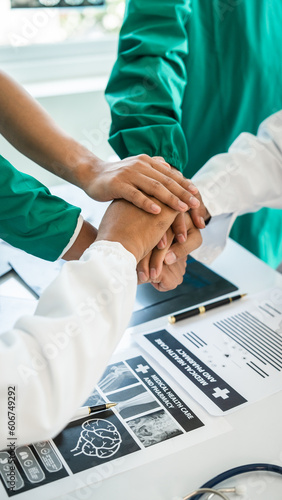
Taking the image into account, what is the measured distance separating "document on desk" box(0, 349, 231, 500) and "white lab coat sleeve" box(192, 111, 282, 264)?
453 mm

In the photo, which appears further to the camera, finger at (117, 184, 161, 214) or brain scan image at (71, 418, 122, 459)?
finger at (117, 184, 161, 214)

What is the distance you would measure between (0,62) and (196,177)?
1145mm

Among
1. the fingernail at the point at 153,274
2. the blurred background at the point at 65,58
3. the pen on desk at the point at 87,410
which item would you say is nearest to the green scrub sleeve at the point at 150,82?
the fingernail at the point at 153,274

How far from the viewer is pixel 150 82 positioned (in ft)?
4.63

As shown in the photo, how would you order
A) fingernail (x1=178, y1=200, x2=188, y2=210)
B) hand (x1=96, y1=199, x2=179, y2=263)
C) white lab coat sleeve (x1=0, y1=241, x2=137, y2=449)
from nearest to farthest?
white lab coat sleeve (x1=0, y1=241, x2=137, y2=449), hand (x1=96, y1=199, x2=179, y2=263), fingernail (x1=178, y1=200, x2=188, y2=210)

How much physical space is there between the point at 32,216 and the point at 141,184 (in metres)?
→ 0.22

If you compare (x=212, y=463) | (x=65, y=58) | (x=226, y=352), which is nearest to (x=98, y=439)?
(x=212, y=463)

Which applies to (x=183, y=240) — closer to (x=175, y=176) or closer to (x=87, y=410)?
(x=175, y=176)

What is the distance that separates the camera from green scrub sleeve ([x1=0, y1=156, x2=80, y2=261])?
105cm

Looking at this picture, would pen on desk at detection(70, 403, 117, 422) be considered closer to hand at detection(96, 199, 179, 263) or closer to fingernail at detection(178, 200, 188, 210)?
hand at detection(96, 199, 179, 263)

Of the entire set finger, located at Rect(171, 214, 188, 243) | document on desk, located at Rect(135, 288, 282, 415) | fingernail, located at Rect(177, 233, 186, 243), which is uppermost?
finger, located at Rect(171, 214, 188, 243)

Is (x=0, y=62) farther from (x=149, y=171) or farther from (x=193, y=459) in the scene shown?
(x=193, y=459)

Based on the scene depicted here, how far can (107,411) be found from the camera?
34.2 inches

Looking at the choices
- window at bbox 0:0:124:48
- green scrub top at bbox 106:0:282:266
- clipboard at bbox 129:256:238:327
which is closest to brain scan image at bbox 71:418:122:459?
clipboard at bbox 129:256:238:327
